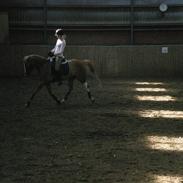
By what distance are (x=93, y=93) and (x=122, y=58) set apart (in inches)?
281

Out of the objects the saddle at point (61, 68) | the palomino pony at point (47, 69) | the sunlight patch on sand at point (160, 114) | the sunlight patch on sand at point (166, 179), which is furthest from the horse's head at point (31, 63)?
the sunlight patch on sand at point (166, 179)

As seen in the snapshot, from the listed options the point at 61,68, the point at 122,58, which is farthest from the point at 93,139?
the point at 122,58

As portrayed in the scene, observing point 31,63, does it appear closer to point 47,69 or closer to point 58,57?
point 47,69

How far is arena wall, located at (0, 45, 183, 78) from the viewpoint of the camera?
25984 mm

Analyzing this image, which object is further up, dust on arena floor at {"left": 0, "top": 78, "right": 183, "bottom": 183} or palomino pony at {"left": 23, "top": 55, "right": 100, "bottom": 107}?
palomino pony at {"left": 23, "top": 55, "right": 100, "bottom": 107}

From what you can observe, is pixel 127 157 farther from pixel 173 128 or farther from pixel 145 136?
pixel 173 128

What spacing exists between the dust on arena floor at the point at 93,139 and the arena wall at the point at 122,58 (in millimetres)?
7275

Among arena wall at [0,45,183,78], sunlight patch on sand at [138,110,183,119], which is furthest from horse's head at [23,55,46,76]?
arena wall at [0,45,183,78]

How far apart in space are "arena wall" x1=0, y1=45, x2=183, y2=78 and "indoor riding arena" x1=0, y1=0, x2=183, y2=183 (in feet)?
0.13

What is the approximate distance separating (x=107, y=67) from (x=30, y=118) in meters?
13.1

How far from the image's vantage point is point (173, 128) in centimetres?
1209

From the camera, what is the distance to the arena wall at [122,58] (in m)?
26.0

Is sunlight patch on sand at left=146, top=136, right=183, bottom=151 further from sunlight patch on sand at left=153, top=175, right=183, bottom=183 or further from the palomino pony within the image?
the palomino pony

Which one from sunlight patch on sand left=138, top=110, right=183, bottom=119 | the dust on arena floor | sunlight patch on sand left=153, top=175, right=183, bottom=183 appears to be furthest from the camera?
sunlight patch on sand left=138, top=110, right=183, bottom=119
